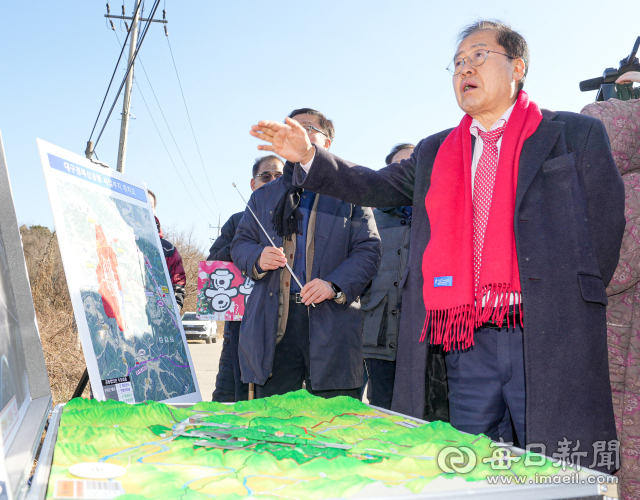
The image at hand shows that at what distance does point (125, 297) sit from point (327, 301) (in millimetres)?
977

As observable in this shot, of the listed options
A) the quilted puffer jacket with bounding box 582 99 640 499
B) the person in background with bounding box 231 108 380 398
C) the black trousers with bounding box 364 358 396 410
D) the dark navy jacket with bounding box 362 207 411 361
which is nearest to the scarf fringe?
the quilted puffer jacket with bounding box 582 99 640 499

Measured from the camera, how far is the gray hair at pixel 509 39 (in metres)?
2.00

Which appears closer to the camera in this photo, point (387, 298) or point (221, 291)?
point (387, 298)

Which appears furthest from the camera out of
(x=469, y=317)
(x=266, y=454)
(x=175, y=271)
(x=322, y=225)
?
(x=175, y=271)

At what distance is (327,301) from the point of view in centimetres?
260

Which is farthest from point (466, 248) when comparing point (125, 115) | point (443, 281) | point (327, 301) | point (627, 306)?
point (125, 115)

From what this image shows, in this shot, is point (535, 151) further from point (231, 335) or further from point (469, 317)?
point (231, 335)

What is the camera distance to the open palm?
1851 millimetres

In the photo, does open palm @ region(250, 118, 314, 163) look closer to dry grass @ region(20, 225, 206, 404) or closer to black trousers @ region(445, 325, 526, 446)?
black trousers @ region(445, 325, 526, 446)

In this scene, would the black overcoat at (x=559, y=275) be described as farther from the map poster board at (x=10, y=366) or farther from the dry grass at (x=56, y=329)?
the dry grass at (x=56, y=329)

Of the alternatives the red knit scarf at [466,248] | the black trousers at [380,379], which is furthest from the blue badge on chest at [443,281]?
the black trousers at [380,379]

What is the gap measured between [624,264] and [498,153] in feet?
2.24

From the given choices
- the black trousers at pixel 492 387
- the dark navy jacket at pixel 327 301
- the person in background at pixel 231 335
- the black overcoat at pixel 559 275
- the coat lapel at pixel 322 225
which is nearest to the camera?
the black overcoat at pixel 559 275

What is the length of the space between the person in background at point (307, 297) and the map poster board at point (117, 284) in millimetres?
413
